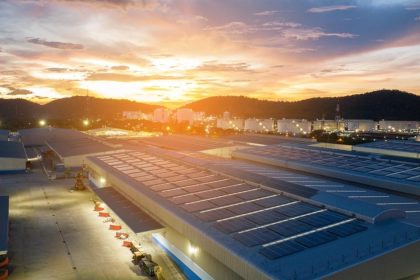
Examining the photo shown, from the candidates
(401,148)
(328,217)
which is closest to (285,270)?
(328,217)

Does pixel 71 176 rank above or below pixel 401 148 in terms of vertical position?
below

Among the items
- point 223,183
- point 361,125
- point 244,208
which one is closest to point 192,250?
point 244,208

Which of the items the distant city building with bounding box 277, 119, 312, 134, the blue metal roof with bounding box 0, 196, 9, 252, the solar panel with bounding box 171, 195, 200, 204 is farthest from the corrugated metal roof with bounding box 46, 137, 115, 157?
the distant city building with bounding box 277, 119, 312, 134

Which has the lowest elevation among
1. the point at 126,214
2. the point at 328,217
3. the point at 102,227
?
the point at 102,227

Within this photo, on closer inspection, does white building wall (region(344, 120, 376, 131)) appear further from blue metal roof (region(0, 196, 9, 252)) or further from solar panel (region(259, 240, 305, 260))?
solar panel (region(259, 240, 305, 260))

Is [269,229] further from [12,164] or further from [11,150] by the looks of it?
[11,150]

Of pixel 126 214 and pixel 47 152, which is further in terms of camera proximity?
pixel 47 152

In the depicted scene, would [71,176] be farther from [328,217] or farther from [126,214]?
[328,217]
